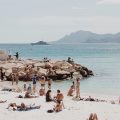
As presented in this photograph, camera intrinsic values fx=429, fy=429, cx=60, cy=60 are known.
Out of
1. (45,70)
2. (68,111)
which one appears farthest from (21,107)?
(45,70)

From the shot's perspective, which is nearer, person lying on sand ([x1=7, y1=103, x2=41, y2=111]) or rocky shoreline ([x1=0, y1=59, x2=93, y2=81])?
person lying on sand ([x1=7, y1=103, x2=41, y2=111])

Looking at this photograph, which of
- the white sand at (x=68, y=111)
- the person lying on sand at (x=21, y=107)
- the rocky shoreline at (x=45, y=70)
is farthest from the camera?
the rocky shoreline at (x=45, y=70)

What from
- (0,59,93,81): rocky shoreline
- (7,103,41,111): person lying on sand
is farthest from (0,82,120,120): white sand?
(0,59,93,81): rocky shoreline

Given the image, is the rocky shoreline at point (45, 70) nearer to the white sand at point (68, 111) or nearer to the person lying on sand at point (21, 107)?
the white sand at point (68, 111)

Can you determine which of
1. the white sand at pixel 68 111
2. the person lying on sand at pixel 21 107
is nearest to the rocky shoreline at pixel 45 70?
the white sand at pixel 68 111

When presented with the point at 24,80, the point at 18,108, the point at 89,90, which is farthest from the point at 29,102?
the point at 24,80

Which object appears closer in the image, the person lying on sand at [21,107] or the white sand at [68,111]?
the white sand at [68,111]

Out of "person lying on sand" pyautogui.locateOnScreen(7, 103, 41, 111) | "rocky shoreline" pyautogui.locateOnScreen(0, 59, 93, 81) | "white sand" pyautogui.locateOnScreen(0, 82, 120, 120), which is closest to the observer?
"white sand" pyautogui.locateOnScreen(0, 82, 120, 120)

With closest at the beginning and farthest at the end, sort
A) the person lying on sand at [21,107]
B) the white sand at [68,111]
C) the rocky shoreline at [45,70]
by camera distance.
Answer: the white sand at [68,111]
the person lying on sand at [21,107]
the rocky shoreline at [45,70]

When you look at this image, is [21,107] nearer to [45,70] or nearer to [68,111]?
[68,111]

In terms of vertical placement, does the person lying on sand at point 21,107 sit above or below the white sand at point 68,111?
above

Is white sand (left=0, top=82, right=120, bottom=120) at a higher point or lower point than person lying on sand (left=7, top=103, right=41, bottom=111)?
lower

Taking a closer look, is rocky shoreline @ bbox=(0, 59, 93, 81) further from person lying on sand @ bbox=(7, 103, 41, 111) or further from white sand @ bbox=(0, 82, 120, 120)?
person lying on sand @ bbox=(7, 103, 41, 111)

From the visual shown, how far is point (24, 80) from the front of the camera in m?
50.8
